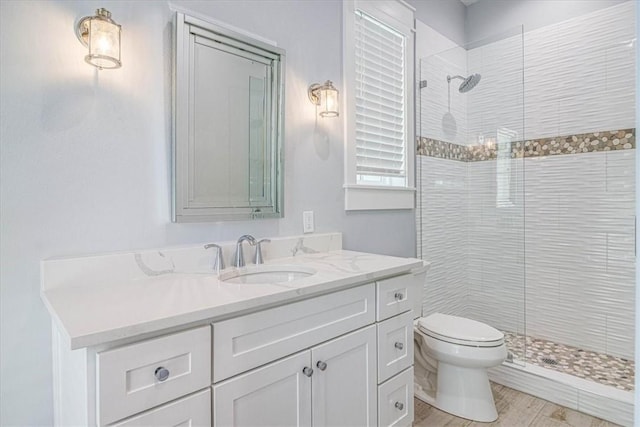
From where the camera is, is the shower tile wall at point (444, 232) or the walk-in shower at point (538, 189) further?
the shower tile wall at point (444, 232)

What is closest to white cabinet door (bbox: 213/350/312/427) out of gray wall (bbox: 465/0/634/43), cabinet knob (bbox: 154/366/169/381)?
cabinet knob (bbox: 154/366/169/381)

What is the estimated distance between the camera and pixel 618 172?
248 cm

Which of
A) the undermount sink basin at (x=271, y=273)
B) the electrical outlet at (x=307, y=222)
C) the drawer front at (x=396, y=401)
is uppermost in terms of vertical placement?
the electrical outlet at (x=307, y=222)

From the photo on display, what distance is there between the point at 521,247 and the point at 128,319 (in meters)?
2.72

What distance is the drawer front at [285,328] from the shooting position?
1.01 metres

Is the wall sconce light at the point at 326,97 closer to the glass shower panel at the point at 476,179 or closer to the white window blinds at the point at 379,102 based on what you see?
the white window blinds at the point at 379,102

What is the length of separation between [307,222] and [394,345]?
0.73 metres

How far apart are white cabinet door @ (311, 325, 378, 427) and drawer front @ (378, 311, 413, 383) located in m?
0.05

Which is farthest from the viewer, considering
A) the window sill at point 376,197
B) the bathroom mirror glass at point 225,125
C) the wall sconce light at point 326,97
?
the window sill at point 376,197

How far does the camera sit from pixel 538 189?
2.82m

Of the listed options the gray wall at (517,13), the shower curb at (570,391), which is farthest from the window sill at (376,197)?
the gray wall at (517,13)

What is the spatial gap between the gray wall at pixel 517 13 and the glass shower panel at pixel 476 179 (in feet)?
0.78

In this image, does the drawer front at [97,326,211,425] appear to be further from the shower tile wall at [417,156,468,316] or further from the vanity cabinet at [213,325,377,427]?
the shower tile wall at [417,156,468,316]

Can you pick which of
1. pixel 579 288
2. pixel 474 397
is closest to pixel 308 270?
pixel 474 397
